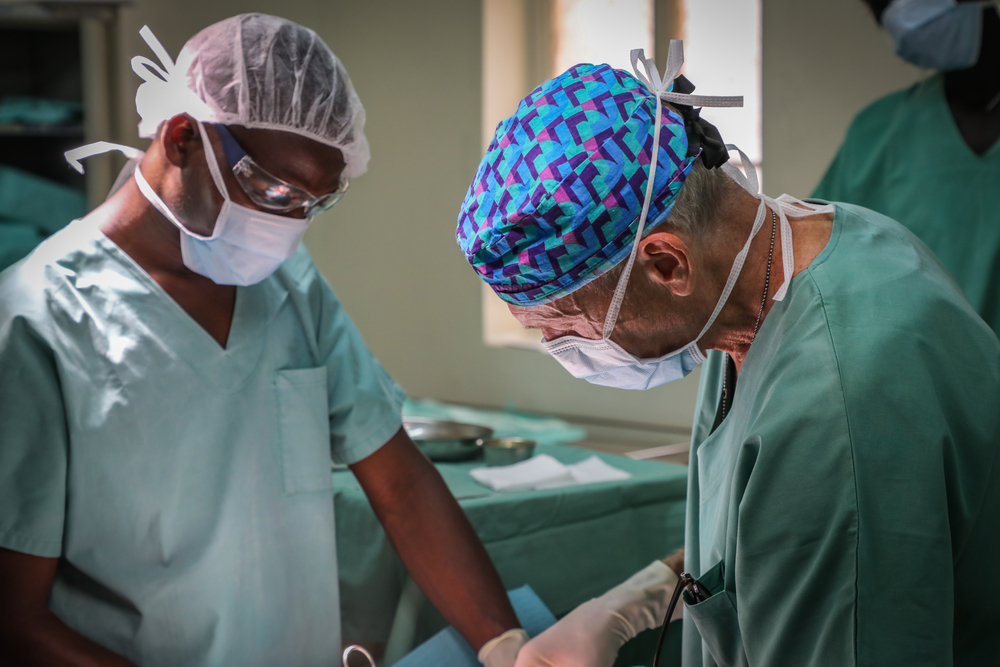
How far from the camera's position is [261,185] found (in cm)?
135

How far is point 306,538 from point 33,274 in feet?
2.01

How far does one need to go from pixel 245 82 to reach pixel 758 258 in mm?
875

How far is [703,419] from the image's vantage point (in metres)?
1.17

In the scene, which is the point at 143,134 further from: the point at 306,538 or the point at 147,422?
the point at 306,538

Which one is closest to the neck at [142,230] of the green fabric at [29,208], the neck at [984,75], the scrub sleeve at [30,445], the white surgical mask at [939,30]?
the scrub sleeve at [30,445]

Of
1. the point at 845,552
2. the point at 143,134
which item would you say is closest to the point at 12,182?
the point at 143,134

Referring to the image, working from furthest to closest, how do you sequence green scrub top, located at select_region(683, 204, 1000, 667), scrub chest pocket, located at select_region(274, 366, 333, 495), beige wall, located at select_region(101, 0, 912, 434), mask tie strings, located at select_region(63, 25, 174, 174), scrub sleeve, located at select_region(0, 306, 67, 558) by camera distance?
beige wall, located at select_region(101, 0, 912, 434) → scrub chest pocket, located at select_region(274, 366, 333, 495) → mask tie strings, located at select_region(63, 25, 174, 174) → scrub sleeve, located at select_region(0, 306, 67, 558) → green scrub top, located at select_region(683, 204, 1000, 667)

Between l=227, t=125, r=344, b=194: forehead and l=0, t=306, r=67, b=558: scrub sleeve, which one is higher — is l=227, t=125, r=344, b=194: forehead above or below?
above

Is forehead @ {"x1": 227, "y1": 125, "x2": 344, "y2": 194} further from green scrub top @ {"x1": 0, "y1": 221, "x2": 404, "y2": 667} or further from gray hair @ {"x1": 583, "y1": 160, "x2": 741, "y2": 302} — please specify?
gray hair @ {"x1": 583, "y1": 160, "x2": 741, "y2": 302}

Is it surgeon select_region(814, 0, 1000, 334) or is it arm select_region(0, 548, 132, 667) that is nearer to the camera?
arm select_region(0, 548, 132, 667)

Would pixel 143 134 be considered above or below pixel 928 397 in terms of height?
above

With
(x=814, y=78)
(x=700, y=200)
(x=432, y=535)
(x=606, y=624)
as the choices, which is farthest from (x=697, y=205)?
(x=814, y=78)

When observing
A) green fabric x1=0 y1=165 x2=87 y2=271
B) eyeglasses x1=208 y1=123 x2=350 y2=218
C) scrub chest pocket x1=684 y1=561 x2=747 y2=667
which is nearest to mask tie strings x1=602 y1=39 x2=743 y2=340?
scrub chest pocket x1=684 y1=561 x2=747 y2=667

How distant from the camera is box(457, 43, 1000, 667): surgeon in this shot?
2.42ft
